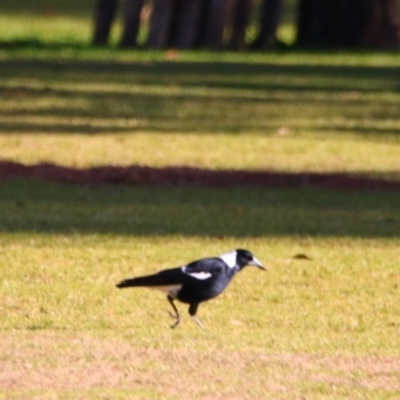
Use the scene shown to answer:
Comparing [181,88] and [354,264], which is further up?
[354,264]

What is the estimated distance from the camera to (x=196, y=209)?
49.0 feet

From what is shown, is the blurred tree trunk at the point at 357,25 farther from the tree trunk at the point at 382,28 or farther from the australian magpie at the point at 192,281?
the australian magpie at the point at 192,281

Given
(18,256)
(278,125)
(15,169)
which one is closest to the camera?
(18,256)

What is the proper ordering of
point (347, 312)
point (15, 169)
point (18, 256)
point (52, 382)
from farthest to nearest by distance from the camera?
point (15, 169) → point (18, 256) → point (347, 312) → point (52, 382)

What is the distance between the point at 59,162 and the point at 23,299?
804 centimetres

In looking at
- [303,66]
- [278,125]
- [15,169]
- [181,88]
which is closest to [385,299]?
[15,169]

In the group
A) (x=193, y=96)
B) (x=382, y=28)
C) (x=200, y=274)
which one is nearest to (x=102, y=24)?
(x=382, y=28)

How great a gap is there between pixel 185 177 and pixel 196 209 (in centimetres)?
214

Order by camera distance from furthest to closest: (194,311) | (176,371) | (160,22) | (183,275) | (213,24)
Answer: (213,24) < (160,22) < (194,311) < (183,275) < (176,371)

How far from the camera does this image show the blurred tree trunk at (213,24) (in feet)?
111

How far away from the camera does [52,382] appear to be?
770 centimetres

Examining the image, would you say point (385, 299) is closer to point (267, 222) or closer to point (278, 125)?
point (267, 222)

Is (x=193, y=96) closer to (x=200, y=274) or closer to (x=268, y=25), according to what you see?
(x=268, y=25)

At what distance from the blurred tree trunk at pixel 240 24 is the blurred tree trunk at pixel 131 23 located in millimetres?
2312
